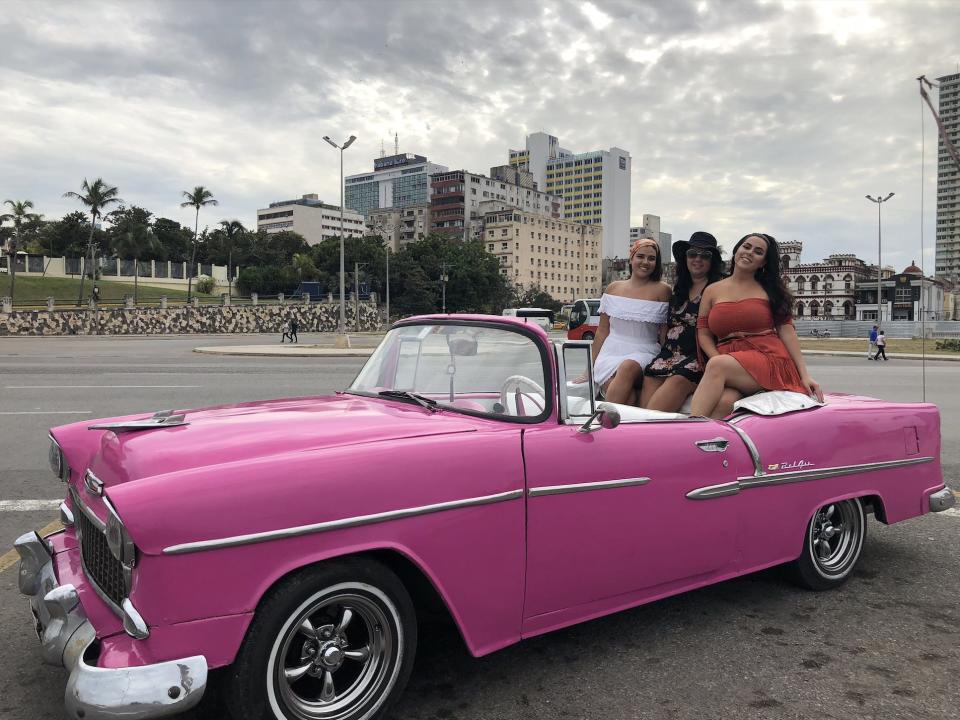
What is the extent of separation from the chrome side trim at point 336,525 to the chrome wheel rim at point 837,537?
207 centimetres

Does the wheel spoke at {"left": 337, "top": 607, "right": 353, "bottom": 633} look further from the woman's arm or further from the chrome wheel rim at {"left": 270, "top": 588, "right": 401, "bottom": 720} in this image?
the woman's arm

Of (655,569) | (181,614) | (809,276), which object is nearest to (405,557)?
(181,614)

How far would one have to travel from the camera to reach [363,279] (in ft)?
328

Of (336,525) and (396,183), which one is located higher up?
(396,183)

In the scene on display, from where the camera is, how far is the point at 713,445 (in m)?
3.20

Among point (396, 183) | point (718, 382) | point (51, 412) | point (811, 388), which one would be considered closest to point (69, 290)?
point (51, 412)

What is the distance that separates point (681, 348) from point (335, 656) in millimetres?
3042

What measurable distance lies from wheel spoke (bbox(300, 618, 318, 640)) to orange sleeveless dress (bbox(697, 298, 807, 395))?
2.81m

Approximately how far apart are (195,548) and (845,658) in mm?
2640

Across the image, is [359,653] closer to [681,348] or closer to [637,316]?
[681,348]

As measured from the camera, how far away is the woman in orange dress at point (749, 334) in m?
3.99

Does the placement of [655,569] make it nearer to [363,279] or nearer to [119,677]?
[119,677]

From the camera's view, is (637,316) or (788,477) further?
(637,316)

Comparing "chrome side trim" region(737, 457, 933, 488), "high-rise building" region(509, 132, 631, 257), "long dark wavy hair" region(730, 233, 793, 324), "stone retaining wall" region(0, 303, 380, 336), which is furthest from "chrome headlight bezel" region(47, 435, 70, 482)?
"high-rise building" region(509, 132, 631, 257)
